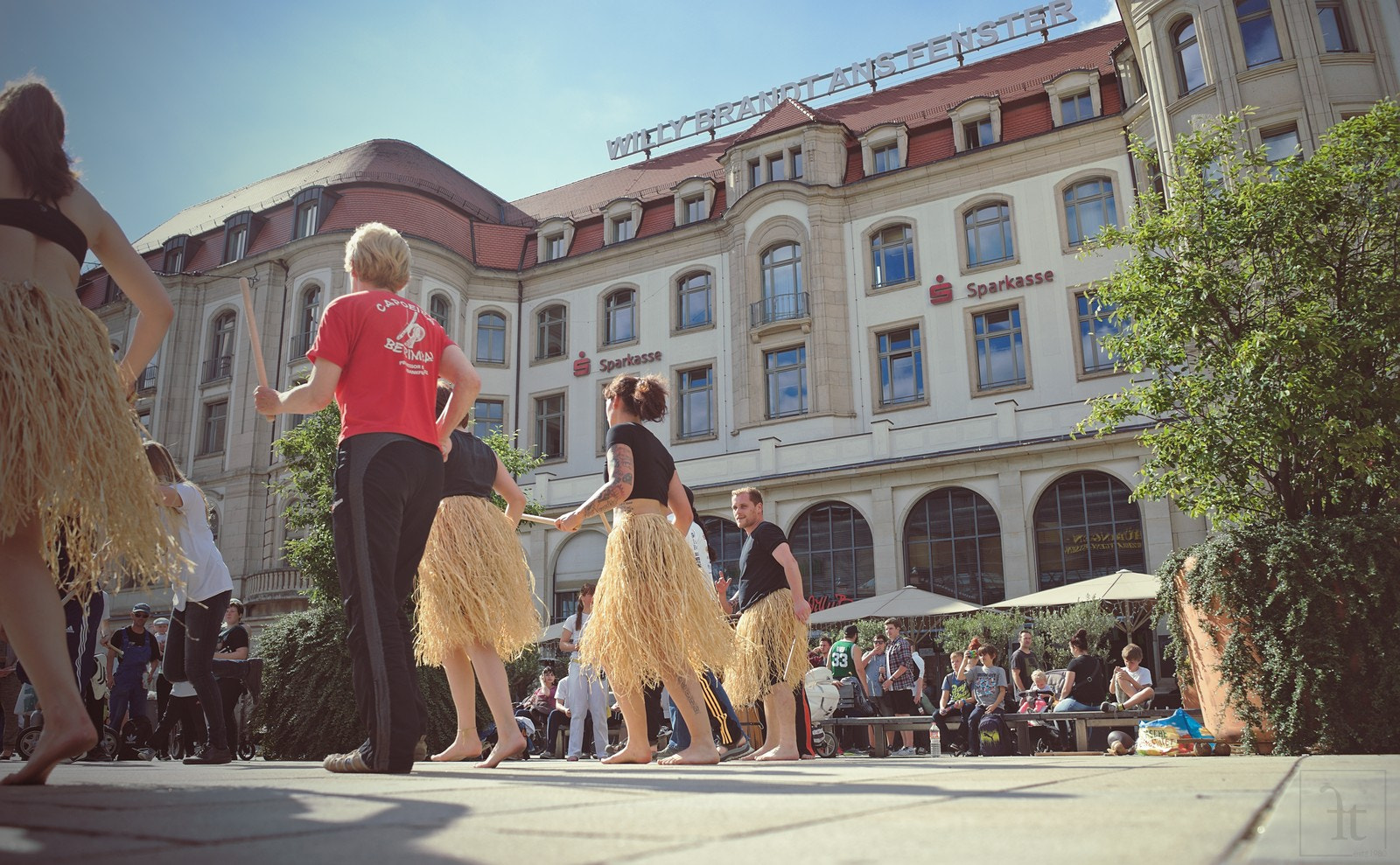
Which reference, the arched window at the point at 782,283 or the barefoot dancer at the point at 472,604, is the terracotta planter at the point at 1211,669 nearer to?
the barefoot dancer at the point at 472,604

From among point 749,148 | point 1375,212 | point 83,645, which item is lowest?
point 83,645

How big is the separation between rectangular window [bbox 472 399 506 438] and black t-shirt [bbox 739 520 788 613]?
27.5m

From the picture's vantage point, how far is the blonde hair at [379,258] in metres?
4.85

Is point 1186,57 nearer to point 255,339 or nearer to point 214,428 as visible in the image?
point 255,339

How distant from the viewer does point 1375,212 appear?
9.38 meters

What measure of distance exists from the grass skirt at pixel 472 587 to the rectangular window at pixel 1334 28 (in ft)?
73.7

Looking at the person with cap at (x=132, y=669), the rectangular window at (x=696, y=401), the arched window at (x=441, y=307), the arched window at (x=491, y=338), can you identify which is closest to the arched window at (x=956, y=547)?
the rectangular window at (x=696, y=401)

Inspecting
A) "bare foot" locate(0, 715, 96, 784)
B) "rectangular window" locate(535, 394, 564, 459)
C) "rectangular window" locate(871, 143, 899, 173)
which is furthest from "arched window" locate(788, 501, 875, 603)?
"bare foot" locate(0, 715, 96, 784)

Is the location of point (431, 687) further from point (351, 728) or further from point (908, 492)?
point (908, 492)

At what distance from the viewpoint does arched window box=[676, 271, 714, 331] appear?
107 feet

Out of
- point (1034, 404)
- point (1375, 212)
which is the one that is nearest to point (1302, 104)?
point (1034, 404)

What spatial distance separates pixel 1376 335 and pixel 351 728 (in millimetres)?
9235

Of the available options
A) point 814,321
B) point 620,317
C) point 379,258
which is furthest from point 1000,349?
point 379,258

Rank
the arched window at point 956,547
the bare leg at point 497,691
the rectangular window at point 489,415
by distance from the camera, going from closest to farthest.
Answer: the bare leg at point 497,691
the arched window at point 956,547
the rectangular window at point 489,415
